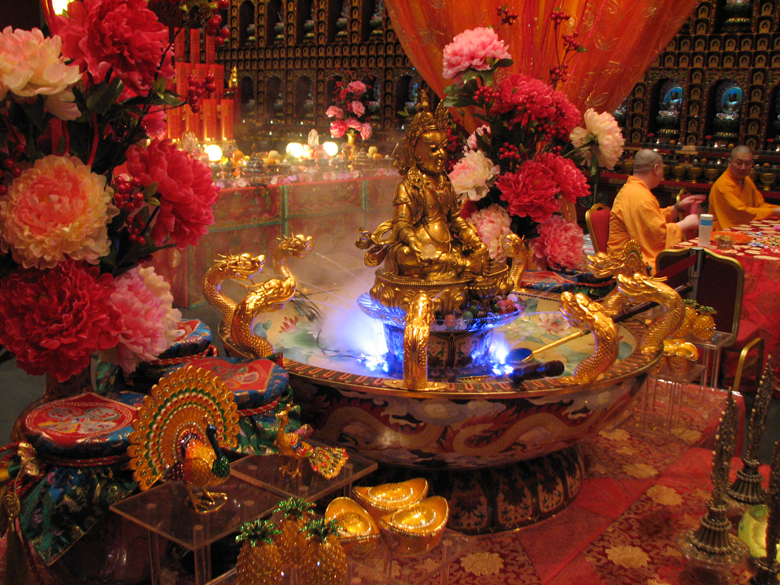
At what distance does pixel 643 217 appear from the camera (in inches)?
138

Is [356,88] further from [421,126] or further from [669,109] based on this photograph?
→ [421,126]

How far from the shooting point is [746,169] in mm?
4234

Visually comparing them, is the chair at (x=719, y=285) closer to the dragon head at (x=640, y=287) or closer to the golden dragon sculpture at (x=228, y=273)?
the dragon head at (x=640, y=287)

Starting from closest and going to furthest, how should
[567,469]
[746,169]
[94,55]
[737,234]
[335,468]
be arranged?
[94,55] → [335,468] → [567,469] → [737,234] → [746,169]

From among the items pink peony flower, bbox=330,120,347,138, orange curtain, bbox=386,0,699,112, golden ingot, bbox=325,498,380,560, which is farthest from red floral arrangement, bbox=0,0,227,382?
pink peony flower, bbox=330,120,347,138

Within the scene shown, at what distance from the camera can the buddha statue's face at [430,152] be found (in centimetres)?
142

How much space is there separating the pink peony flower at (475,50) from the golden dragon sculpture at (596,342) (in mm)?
855

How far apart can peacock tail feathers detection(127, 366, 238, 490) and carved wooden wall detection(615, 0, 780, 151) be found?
553 cm

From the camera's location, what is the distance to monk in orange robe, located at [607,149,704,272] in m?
3.52

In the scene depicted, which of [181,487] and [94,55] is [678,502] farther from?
[94,55]

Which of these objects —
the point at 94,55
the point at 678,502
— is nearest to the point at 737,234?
the point at 678,502

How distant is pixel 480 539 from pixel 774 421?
5.87 ft

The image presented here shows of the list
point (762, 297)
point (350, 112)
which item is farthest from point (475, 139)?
point (350, 112)

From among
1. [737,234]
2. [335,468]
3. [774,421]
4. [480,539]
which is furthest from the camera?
[737,234]
